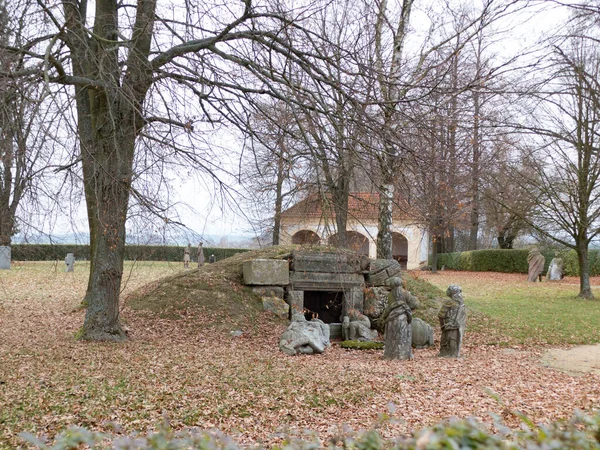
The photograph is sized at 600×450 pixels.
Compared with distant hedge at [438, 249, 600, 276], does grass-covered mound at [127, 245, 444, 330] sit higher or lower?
lower

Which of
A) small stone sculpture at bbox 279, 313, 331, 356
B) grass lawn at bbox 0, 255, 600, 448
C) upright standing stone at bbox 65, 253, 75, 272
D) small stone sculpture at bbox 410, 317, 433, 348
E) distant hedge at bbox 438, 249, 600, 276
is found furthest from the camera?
distant hedge at bbox 438, 249, 600, 276

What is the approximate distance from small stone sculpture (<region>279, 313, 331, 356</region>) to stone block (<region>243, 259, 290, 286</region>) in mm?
2494

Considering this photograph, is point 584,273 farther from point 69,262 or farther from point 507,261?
point 69,262

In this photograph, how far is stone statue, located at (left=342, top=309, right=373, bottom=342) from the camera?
12.5 m

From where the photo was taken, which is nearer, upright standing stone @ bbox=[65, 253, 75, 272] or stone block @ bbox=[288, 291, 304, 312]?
stone block @ bbox=[288, 291, 304, 312]

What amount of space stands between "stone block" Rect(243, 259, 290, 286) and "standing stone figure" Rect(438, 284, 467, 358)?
4221mm

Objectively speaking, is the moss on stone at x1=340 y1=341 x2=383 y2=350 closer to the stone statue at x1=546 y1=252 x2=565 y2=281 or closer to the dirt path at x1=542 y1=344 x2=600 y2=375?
the dirt path at x1=542 y1=344 x2=600 y2=375

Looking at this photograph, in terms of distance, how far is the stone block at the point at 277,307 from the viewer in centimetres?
1298

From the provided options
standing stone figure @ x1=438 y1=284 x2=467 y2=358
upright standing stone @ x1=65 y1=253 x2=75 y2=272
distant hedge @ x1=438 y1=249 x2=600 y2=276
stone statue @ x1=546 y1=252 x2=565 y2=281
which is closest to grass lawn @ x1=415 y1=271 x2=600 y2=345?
stone statue @ x1=546 y1=252 x2=565 y2=281

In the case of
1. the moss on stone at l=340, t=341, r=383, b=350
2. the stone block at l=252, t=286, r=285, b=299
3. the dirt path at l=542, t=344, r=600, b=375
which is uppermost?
the stone block at l=252, t=286, r=285, b=299

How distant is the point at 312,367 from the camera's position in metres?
8.59

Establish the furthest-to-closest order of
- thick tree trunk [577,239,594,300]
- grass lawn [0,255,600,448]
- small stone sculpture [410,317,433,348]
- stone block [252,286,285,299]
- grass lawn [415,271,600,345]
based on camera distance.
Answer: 1. thick tree trunk [577,239,594,300]
2. stone block [252,286,285,299]
3. grass lawn [415,271,600,345]
4. small stone sculpture [410,317,433,348]
5. grass lawn [0,255,600,448]

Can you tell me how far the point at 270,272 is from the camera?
13.4 m

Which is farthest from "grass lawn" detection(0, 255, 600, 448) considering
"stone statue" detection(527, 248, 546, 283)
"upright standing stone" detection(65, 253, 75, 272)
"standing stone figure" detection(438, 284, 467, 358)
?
"stone statue" detection(527, 248, 546, 283)
